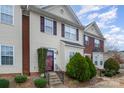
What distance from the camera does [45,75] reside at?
19656 mm

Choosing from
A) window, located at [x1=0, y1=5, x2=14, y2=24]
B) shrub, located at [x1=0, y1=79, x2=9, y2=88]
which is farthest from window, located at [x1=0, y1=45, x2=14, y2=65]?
shrub, located at [x1=0, y1=79, x2=9, y2=88]

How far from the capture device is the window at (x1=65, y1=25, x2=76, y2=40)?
83.6 feet

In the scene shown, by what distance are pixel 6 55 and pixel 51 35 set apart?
5.65m

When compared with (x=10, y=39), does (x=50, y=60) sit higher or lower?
lower

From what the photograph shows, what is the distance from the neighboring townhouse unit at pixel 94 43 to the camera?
30875mm

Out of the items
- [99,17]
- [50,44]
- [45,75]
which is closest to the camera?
[45,75]

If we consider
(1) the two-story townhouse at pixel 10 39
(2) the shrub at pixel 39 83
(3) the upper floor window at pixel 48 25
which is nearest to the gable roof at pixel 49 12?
(3) the upper floor window at pixel 48 25

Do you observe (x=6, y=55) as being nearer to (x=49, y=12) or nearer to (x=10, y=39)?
(x=10, y=39)

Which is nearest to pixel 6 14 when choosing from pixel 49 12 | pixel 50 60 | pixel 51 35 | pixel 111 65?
pixel 49 12

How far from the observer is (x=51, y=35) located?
75.0 feet
